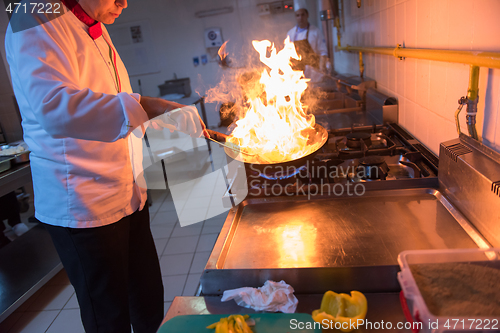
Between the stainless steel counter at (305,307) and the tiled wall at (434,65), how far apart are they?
2.25ft

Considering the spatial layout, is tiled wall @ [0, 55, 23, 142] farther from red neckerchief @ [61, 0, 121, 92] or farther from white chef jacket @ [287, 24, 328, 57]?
white chef jacket @ [287, 24, 328, 57]

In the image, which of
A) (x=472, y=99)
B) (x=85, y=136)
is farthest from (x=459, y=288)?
(x=85, y=136)

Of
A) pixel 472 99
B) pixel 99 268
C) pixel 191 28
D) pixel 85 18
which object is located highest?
pixel 191 28

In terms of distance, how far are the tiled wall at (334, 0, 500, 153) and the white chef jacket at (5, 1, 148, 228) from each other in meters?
1.14

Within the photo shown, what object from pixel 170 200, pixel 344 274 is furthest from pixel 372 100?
pixel 170 200

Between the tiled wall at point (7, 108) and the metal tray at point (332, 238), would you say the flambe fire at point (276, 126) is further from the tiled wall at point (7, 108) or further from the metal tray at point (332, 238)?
the tiled wall at point (7, 108)

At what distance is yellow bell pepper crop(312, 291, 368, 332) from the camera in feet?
2.37

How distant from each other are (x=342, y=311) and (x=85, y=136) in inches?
33.3

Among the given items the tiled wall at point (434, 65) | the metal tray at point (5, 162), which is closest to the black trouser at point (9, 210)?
the metal tray at point (5, 162)

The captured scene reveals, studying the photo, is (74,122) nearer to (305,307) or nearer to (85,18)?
(85,18)

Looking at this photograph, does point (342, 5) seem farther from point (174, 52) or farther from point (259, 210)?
point (174, 52)

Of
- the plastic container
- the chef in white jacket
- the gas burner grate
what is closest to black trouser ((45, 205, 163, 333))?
the chef in white jacket

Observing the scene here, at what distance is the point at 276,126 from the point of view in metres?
1.67

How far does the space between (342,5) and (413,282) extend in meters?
3.65
